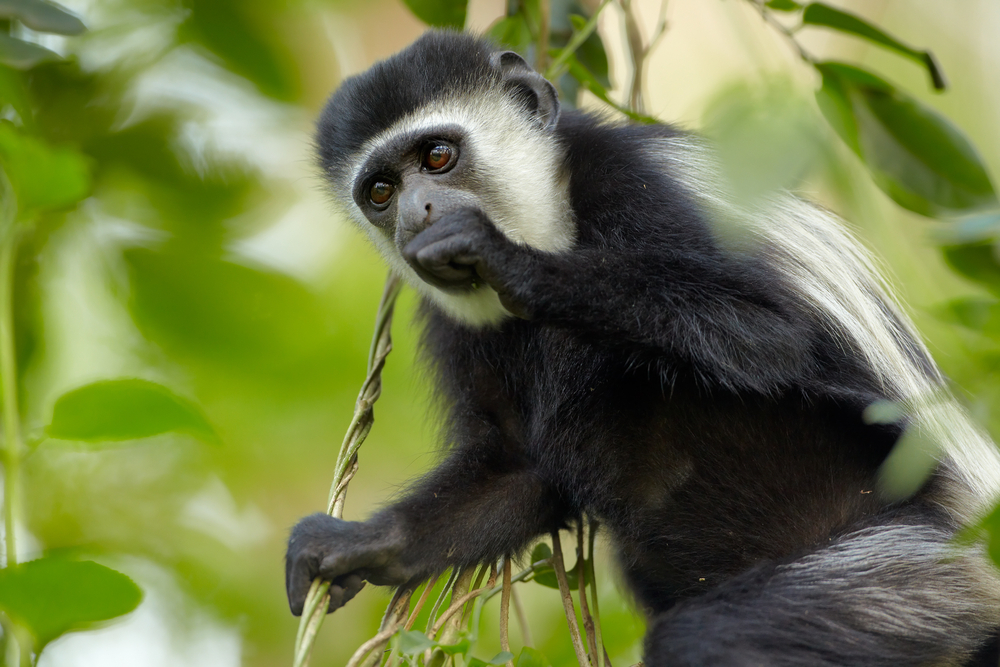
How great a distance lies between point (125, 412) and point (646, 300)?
1079 mm

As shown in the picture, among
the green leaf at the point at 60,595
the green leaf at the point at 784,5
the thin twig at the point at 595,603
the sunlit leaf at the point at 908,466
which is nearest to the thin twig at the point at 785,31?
the green leaf at the point at 784,5

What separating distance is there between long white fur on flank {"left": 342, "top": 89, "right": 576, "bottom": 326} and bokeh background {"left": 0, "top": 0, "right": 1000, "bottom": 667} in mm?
298

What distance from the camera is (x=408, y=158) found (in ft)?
8.04

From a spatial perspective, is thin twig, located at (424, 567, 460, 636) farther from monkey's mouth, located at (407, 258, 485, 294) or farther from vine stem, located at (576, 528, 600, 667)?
monkey's mouth, located at (407, 258, 485, 294)

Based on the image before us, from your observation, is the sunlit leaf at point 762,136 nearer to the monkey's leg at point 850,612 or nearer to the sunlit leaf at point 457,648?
the sunlit leaf at point 457,648

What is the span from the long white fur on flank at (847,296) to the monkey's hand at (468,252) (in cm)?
48

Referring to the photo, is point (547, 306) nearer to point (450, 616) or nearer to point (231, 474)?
point (450, 616)

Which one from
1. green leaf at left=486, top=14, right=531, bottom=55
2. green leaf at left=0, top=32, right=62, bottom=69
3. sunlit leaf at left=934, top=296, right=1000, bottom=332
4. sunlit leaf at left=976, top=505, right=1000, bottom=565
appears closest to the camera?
sunlit leaf at left=976, top=505, right=1000, bottom=565

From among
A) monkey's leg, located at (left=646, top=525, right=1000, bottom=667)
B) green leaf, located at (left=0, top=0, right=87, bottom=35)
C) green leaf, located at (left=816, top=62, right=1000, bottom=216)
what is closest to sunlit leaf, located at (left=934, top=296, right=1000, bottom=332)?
monkey's leg, located at (left=646, top=525, right=1000, bottom=667)

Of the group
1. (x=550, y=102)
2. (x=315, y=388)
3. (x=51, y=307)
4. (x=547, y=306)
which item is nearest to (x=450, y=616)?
(x=547, y=306)

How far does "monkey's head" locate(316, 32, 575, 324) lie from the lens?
2.37m

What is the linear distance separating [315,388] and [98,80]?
4.50 ft

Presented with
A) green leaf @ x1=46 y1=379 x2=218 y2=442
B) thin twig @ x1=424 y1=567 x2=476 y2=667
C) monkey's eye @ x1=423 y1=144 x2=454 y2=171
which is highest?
monkey's eye @ x1=423 y1=144 x2=454 y2=171

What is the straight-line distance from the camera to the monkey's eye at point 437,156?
2.44 meters
